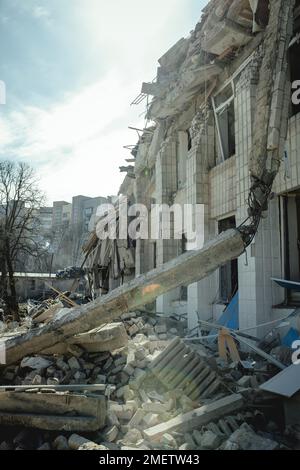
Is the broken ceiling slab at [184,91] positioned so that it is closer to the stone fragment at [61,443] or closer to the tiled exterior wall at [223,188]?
the tiled exterior wall at [223,188]

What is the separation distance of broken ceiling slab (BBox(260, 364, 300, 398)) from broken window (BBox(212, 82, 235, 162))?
6285 millimetres

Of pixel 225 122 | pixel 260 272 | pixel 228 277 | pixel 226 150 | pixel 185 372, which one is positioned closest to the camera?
pixel 185 372

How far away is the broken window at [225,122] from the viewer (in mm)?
9562

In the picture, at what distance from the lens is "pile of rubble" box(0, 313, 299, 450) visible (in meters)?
4.07

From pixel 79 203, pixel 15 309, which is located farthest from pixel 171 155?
pixel 79 203

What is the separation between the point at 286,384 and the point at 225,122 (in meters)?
7.44

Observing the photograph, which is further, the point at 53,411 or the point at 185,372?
the point at 185,372

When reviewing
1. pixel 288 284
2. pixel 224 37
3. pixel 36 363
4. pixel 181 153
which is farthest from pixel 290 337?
pixel 181 153

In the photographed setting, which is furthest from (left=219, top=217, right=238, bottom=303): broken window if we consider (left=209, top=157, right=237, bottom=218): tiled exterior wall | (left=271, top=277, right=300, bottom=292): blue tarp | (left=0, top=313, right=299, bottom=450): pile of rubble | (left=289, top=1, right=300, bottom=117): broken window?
(left=0, top=313, right=299, bottom=450): pile of rubble

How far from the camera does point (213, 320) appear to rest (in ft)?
30.5

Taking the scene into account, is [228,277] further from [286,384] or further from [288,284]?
[286,384]

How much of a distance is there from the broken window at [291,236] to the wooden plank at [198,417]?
292cm

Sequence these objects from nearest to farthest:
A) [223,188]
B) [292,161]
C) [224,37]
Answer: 1. [292,161]
2. [224,37]
3. [223,188]

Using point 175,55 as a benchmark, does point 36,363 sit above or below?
below
